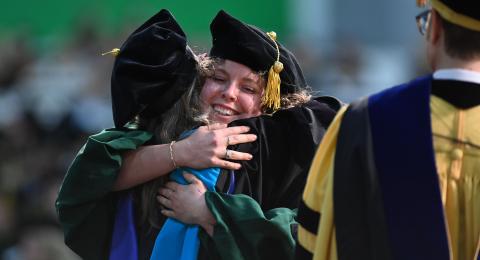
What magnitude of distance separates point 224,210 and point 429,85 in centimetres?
95

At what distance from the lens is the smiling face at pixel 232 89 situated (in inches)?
160

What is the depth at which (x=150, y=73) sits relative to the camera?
12.8 ft

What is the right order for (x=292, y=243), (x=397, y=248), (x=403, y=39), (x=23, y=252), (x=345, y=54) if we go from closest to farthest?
1. (x=397, y=248)
2. (x=292, y=243)
3. (x=23, y=252)
4. (x=345, y=54)
5. (x=403, y=39)

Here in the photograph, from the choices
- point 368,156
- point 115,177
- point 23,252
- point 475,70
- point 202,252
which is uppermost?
point 475,70

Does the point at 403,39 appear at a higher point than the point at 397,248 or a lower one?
lower

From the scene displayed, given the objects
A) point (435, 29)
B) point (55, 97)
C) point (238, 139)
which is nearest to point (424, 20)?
point (435, 29)

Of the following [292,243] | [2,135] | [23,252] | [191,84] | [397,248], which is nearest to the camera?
[397,248]

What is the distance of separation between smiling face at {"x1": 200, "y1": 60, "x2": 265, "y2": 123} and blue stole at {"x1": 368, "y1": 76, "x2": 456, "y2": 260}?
1.09m

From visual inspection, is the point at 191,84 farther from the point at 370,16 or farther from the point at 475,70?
the point at 370,16

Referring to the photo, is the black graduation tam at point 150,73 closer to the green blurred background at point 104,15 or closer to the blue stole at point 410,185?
the blue stole at point 410,185

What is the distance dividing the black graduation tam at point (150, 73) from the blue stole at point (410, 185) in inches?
42.6

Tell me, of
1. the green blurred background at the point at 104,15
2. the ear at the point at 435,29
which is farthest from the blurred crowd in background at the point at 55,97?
the ear at the point at 435,29

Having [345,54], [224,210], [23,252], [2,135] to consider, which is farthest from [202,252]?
[345,54]

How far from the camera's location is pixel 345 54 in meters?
9.80
